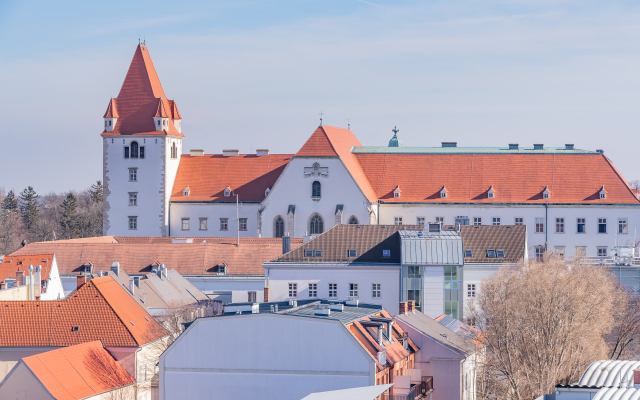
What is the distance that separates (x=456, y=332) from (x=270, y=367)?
11704 millimetres

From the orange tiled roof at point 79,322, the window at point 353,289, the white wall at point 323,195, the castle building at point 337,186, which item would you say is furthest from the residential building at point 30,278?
the white wall at point 323,195

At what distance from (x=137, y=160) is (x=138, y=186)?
195 cm

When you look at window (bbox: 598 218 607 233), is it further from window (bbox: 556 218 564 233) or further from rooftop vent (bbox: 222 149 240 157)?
rooftop vent (bbox: 222 149 240 157)

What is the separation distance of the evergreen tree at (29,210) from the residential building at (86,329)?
8370 cm

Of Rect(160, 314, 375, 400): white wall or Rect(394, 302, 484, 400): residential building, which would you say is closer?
Rect(160, 314, 375, 400): white wall

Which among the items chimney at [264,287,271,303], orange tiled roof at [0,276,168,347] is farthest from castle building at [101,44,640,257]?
orange tiled roof at [0,276,168,347]

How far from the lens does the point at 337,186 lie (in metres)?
79.8

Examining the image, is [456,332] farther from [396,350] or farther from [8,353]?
[8,353]

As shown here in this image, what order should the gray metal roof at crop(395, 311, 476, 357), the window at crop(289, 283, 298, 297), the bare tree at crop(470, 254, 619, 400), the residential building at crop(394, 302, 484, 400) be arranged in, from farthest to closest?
the window at crop(289, 283, 298, 297) < the bare tree at crop(470, 254, 619, 400) < the gray metal roof at crop(395, 311, 476, 357) < the residential building at crop(394, 302, 484, 400)

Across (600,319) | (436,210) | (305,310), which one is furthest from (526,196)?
(305,310)

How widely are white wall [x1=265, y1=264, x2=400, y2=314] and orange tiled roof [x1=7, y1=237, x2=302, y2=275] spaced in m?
8.84

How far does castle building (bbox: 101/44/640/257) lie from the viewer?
7969 centimetres

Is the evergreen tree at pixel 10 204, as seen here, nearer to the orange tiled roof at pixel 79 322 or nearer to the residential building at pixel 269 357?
the orange tiled roof at pixel 79 322

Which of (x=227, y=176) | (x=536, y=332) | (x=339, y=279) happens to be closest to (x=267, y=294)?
(x=339, y=279)
